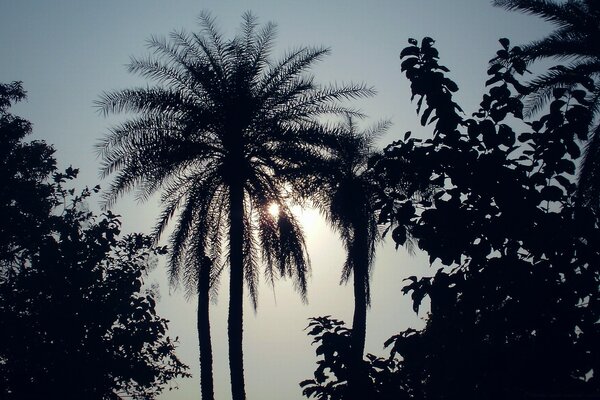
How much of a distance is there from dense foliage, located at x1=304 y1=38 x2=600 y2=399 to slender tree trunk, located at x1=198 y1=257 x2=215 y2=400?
9214 mm

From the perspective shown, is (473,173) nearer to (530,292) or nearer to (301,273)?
(530,292)

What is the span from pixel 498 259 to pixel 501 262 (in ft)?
0.20

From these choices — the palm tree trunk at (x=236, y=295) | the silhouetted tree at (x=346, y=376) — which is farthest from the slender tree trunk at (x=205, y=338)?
the silhouetted tree at (x=346, y=376)

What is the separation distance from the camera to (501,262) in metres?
5.70

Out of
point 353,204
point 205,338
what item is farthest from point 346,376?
point 353,204

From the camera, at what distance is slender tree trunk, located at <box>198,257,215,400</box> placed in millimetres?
15031

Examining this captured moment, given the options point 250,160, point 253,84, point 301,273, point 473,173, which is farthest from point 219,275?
point 473,173

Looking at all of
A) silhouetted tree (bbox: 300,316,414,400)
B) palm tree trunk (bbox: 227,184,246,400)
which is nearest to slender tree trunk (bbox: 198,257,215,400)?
palm tree trunk (bbox: 227,184,246,400)

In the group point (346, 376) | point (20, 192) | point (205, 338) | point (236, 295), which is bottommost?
point (346, 376)

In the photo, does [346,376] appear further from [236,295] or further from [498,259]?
[236,295]

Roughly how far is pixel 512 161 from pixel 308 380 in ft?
11.8

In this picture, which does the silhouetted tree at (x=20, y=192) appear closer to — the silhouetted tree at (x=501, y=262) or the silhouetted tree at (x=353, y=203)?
the silhouetted tree at (x=353, y=203)

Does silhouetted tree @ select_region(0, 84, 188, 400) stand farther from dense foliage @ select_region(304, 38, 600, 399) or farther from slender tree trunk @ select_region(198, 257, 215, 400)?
dense foliage @ select_region(304, 38, 600, 399)

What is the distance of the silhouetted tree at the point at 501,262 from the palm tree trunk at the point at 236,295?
9.88 meters
